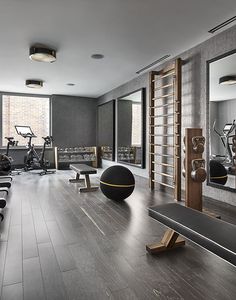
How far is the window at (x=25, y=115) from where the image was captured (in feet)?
24.5

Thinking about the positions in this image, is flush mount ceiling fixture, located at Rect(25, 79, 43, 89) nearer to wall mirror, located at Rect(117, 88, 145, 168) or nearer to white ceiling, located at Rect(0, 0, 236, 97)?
Answer: white ceiling, located at Rect(0, 0, 236, 97)

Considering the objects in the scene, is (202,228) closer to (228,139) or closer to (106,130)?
(228,139)

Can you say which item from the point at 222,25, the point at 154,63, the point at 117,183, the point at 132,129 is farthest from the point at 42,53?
the point at 132,129

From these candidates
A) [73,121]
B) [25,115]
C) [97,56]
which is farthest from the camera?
[73,121]

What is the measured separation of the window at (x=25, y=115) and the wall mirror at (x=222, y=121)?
590 cm

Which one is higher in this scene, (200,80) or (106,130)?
(200,80)

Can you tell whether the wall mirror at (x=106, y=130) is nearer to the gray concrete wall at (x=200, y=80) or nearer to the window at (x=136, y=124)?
the window at (x=136, y=124)

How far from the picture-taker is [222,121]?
3352 mm

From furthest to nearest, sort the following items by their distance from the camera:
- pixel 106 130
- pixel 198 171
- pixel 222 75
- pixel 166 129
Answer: pixel 106 130, pixel 166 129, pixel 222 75, pixel 198 171

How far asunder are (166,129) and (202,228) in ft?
10.1

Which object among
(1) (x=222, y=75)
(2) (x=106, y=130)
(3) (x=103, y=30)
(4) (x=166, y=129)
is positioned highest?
(3) (x=103, y=30)

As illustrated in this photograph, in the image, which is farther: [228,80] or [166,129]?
[166,129]

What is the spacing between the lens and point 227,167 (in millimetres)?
3285

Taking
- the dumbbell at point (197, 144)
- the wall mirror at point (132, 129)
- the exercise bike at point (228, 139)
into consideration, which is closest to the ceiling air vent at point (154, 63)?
the wall mirror at point (132, 129)
